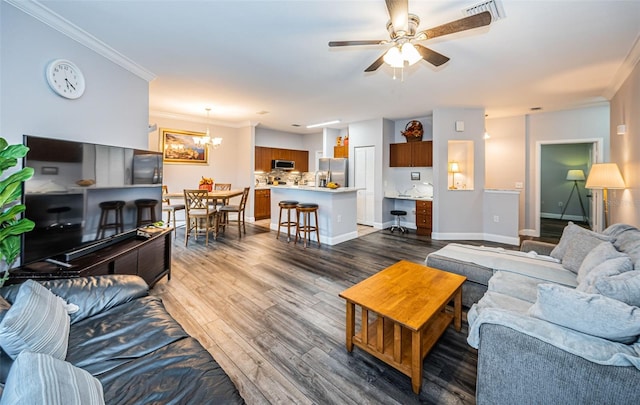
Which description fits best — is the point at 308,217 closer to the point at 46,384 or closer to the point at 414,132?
the point at 414,132

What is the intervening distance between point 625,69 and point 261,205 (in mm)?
7287

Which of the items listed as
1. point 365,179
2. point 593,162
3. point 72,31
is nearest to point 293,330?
point 72,31

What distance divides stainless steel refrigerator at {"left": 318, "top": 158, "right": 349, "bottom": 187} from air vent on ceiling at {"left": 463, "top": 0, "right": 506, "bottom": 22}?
4859mm

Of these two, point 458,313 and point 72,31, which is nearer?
point 458,313

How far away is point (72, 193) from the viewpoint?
2080 mm

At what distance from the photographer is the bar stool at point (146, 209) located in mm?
2832

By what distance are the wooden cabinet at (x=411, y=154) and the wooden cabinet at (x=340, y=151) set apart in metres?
1.24

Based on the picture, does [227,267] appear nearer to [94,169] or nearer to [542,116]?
[94,169]

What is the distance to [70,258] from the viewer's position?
211cm

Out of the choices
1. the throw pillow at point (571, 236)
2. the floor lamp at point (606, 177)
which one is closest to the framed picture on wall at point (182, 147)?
the throw pillow at point (571, 236)

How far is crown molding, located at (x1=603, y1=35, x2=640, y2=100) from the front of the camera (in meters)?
2.80

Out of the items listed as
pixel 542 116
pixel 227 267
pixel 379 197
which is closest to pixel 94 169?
pixel 227 267

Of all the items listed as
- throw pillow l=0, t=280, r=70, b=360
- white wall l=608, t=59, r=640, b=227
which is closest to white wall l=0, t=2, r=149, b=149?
throw pillow l=0, t=280, r=70, b=360

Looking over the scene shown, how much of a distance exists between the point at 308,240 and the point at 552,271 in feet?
12.3
